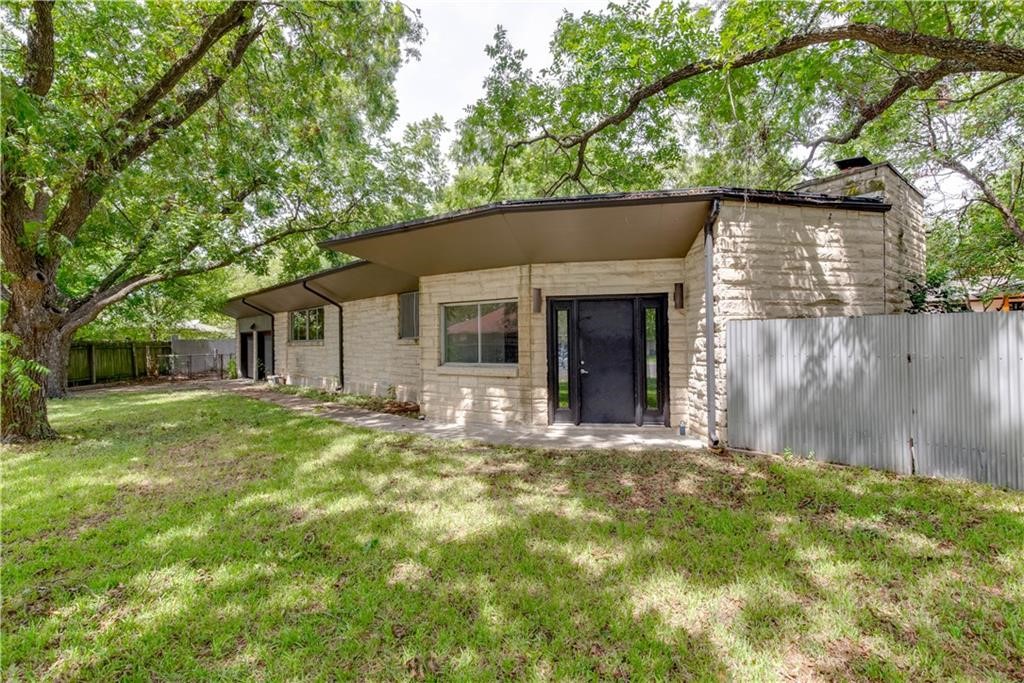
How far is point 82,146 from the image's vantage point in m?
5.26

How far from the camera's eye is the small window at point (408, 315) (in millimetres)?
10135

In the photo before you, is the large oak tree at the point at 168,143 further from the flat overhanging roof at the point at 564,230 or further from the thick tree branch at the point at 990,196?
the thick tree branch at the point at 990,196

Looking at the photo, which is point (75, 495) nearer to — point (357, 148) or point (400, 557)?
point (400, 557)

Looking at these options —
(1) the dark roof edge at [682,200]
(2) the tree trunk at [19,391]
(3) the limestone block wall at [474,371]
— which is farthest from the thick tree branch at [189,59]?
(3) the limestone block wall at [474,371]

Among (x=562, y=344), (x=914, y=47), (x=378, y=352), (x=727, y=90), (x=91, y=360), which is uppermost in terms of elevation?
(x=727, y=90)

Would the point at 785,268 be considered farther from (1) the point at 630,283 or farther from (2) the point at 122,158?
(2) the point at 122,158

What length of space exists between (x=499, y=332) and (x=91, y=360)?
17.5 m

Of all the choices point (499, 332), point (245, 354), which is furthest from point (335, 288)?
point (245, 354)

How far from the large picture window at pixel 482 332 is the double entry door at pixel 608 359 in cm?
72

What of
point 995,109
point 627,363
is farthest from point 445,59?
point 995,109

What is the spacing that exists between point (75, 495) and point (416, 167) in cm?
1347

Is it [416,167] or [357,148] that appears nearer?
[357,148]

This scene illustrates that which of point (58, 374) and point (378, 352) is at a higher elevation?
point (378, 352)

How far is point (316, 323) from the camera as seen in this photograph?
1379cm
